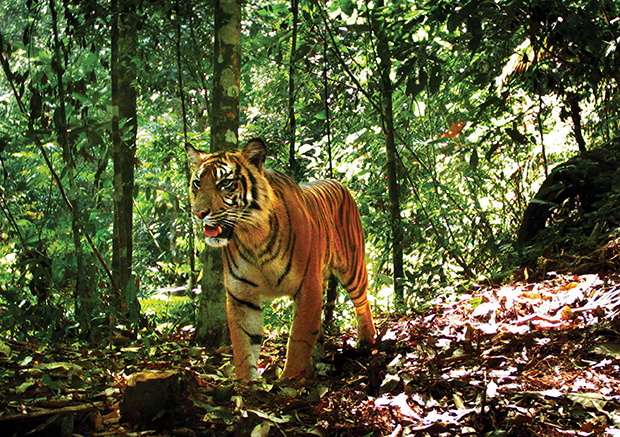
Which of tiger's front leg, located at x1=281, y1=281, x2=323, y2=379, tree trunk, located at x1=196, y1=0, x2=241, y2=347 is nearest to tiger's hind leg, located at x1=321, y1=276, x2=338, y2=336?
tree trunk, located at x1=196, y1=0, x2=241, y2=347

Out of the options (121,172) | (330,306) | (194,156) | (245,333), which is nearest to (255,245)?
(245,333)

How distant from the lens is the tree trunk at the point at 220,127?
11.2 ft

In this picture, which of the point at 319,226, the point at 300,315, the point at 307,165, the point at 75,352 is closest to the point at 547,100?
the point at 307,165

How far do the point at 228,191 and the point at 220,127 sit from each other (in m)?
0.79

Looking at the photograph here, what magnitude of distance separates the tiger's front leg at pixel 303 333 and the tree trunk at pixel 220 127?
0.75 m

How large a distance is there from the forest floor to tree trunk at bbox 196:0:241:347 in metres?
0.41

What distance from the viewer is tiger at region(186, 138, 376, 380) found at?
9.12 feet

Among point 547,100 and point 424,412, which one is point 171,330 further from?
point 547,100

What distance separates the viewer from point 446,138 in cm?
457

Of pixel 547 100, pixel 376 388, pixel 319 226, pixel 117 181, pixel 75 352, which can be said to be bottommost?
pixel 376 388

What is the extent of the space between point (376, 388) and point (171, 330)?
6.50 ft

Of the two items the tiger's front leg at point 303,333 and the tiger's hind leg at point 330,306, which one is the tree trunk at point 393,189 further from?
the tiger's front leg at point 303,333

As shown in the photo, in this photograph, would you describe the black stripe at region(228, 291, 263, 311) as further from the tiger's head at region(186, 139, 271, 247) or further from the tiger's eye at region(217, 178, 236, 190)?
the tiger's eye at region(217, 178, 236, 190)

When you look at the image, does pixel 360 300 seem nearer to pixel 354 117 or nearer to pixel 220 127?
pixel 220 127
